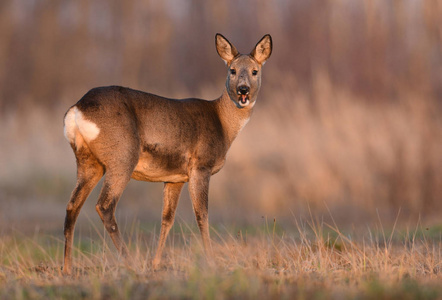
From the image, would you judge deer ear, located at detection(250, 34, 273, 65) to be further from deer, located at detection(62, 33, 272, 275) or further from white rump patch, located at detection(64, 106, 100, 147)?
white rump patch, located at detection(64, 106, 100, 147)

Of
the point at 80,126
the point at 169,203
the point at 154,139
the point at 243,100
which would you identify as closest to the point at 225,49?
the point at 243,100

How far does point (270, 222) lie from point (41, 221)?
3184mm

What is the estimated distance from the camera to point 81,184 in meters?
6.27

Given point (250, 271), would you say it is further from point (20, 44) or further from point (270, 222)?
point (20, 44)

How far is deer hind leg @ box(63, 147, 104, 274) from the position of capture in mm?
6145

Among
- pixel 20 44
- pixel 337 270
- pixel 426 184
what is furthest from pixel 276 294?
pixel 20 44

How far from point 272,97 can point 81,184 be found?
8.37m

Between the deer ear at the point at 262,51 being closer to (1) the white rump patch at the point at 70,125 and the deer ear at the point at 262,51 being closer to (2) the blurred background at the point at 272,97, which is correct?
(2) the blurred background at the point at 272,97

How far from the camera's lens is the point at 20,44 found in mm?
26312

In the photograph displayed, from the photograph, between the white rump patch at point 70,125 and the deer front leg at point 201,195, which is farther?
the deer front leg at point 201,195

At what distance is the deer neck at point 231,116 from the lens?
292 inches

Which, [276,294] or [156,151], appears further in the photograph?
[156,151]

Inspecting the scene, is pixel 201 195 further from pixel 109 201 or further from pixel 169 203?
pixel 109 201

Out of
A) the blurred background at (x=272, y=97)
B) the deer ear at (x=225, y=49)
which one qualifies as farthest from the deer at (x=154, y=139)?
the blurred background at (x=272, y=97)
